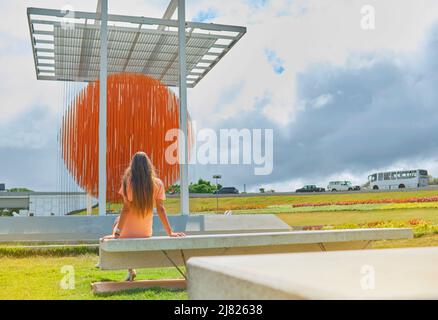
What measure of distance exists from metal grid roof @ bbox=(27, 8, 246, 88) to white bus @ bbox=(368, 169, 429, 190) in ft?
69.7

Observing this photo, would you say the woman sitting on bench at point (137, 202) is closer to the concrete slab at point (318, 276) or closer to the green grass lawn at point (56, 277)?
the green grass lawn at point (56, 277)

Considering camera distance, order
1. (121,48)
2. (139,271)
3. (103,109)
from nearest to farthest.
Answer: (139,271) → (103,109) → (121,48)

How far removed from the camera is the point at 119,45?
1441 cm

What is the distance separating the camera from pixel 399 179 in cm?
3512

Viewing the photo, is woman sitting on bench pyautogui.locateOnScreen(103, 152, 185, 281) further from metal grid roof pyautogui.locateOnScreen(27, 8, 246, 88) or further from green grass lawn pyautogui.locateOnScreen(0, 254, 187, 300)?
metal grid roof pyautogui.locateOnScreen(27, 8, 246, 88)

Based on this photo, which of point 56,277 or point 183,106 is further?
point 183,106

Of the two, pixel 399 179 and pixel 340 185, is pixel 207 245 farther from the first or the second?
pixel 399 179

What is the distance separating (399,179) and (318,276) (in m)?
35.4

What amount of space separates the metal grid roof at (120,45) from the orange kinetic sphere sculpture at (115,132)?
1.42 metres

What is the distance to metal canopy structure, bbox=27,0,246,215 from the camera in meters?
12.1

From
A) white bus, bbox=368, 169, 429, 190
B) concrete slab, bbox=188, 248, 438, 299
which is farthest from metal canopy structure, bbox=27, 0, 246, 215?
white bus, bbox=368, 169, 429, 190

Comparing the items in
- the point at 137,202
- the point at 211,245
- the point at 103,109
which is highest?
the point at 103,109

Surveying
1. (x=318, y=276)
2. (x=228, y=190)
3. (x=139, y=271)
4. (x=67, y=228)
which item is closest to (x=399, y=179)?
(x=228, y=190)
